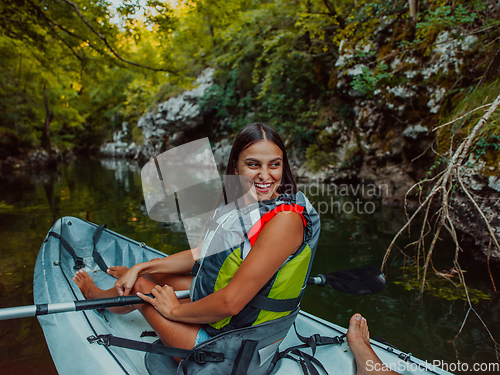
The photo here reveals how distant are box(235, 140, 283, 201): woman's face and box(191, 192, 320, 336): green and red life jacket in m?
0.14

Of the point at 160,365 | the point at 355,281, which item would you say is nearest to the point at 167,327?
the point at 160,365

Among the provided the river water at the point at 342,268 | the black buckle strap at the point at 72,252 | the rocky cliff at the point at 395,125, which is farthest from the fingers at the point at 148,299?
the rocky cliff at the point at 395,125

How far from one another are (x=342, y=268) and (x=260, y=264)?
2.81 metres

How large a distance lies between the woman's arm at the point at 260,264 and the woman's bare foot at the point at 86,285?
3.52 ft

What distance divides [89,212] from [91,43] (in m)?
3.65

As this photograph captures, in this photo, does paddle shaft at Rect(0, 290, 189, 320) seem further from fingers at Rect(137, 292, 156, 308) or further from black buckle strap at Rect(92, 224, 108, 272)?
black buckle strap at Rect(92, 224, 108, 272)

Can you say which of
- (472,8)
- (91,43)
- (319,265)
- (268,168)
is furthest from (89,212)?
(472,8)

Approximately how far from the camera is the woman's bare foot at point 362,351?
55.8 inches

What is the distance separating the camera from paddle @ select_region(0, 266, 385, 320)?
1.52 meters

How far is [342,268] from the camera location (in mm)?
3678

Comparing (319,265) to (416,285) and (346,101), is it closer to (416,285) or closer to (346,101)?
(416,285)

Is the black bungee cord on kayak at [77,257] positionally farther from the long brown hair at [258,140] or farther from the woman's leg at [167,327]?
the long brown hair at [258,140]

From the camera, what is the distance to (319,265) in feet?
12.4

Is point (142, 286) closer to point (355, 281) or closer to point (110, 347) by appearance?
point (110, 347)
